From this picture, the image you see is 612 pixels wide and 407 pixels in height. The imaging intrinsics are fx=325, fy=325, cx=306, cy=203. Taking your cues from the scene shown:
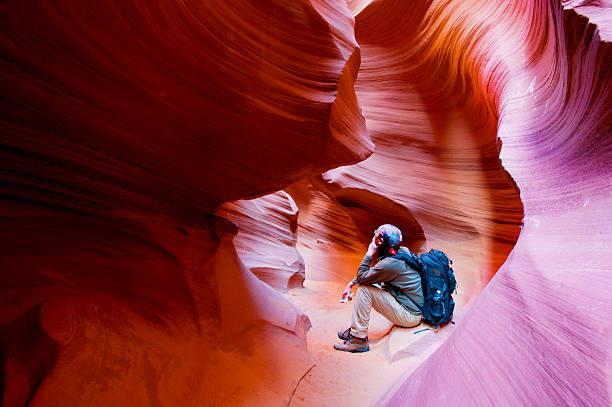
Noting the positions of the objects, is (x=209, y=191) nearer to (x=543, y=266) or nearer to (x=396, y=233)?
(x=543, y=266)

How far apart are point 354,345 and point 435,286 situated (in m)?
1.07

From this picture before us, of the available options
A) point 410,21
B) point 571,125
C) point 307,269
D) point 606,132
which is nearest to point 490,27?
point 410,21

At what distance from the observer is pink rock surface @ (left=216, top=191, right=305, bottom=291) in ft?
17.2

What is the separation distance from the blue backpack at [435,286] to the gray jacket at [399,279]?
0.06 meters

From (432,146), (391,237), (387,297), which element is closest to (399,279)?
(387,297)

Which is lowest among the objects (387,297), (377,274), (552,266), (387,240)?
(387,297)

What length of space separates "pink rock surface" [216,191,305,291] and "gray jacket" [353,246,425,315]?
7.32ft

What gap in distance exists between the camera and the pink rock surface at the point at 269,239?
5242mm

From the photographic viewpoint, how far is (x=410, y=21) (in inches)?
184

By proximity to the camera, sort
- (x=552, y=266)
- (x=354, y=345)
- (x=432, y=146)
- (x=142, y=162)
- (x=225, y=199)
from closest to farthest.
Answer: (x=552, y=266) → (x=142, y=162) → (x=225, y=199) → (x=354, y=345) → (x=432, y=146)

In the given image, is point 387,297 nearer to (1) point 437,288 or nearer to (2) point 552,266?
(1) point 437,288

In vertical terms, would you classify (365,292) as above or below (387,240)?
below

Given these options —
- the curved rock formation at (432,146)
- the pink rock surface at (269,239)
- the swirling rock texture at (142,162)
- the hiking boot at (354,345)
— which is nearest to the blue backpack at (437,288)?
the hiking boot at (354,345)

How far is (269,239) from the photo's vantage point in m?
5.87
